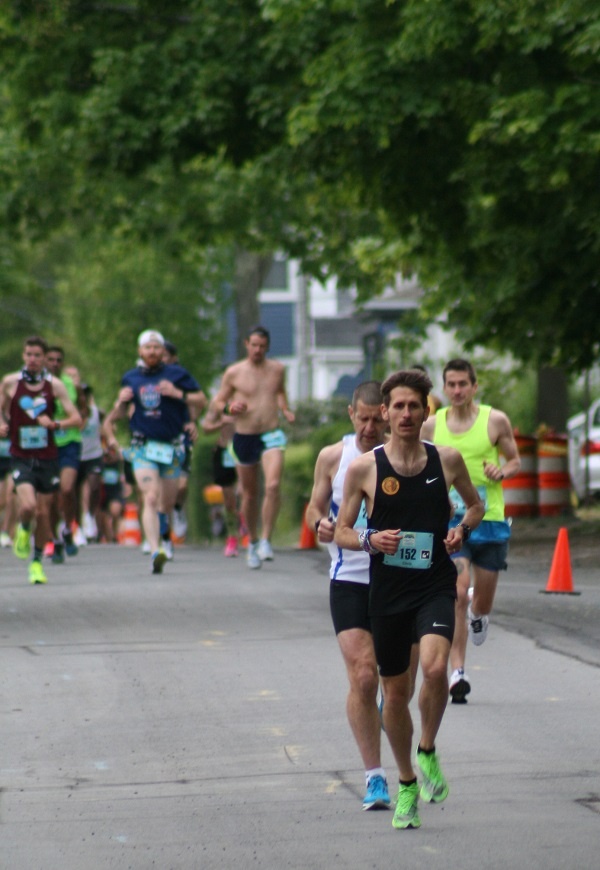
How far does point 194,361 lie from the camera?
149ft

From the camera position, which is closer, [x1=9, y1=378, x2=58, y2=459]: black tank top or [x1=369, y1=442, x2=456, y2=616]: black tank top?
[x1=369, y1=442, x2=456, y2=616]: black tank top

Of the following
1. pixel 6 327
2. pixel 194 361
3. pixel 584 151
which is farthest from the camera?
pixel 6 327

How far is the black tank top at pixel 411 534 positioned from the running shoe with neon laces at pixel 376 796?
25.4 inches

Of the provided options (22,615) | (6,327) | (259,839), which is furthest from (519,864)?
(6,327)

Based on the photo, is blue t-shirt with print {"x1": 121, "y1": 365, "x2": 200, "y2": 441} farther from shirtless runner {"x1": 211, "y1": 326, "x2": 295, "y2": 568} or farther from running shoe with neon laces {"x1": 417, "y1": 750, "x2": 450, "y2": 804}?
running shoe with neon laces {"x1": 417, "y1": 750, "x2": 450, "y2": 804}

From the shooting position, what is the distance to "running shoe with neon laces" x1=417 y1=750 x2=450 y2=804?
6.95 m

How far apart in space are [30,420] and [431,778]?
9086 mm

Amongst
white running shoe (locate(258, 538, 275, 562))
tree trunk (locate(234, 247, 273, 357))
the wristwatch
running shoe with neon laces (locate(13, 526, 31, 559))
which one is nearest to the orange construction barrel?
tree trunk (locate(234, 247, 273, 357))

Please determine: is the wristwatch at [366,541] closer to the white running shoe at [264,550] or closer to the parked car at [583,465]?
the white running shoe at [264,550]

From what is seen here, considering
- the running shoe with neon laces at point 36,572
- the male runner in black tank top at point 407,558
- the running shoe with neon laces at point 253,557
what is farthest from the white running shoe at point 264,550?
the male runner in black tank top at point 407,558

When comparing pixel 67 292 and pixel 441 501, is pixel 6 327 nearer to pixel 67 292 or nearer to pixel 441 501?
pixel 67 292

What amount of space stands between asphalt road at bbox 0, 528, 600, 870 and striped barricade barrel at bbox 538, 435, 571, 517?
936cm

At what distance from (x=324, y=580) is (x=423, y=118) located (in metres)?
4.56

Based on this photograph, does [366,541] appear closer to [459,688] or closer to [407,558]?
[407,558]
